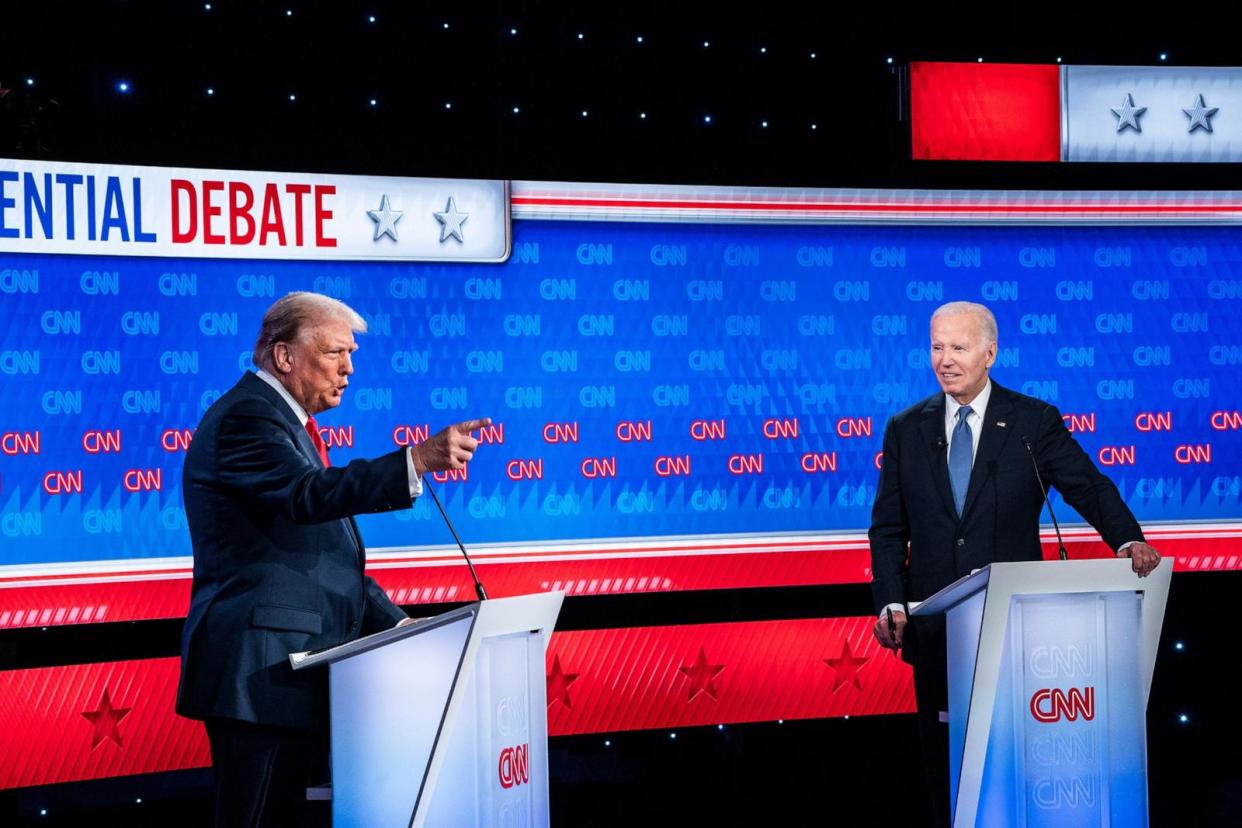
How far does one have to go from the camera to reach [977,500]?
3307 millimetres

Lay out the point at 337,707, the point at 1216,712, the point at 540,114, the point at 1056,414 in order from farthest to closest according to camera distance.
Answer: the point at 1216,712 → the point at 540,114 → the point at 1056,414 → the point at 337,707

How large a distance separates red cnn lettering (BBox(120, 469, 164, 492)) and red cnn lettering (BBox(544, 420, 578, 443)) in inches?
46.4

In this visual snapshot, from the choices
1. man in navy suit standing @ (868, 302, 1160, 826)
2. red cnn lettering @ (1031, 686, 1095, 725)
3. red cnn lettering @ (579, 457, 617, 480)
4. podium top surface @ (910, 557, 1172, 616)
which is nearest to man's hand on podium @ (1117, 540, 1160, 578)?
podium top surface @ (910, 557, 1172, 616)

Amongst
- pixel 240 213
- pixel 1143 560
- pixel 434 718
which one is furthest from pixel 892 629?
pixel 240 213

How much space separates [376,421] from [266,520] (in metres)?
1.69

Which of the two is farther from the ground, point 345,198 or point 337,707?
point 345,198

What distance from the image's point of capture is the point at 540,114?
4.54 m

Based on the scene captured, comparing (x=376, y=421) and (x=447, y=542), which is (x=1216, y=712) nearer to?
(x=447, y=542)

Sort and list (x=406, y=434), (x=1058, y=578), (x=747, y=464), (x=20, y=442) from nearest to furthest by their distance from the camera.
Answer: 1. (x=1058, y=578)
2. (x=20, y=442)
3. (x=406, y=434)
4. (x=747, y=464)

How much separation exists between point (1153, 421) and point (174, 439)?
3.22m

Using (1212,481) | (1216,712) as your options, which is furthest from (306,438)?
(1216,712)

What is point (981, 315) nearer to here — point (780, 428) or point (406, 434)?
point (780, 428)

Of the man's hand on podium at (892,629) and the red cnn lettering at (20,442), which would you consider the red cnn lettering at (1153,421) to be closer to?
the man's hand on podium at (892,629)

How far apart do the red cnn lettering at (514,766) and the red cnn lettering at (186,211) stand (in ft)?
7.21
